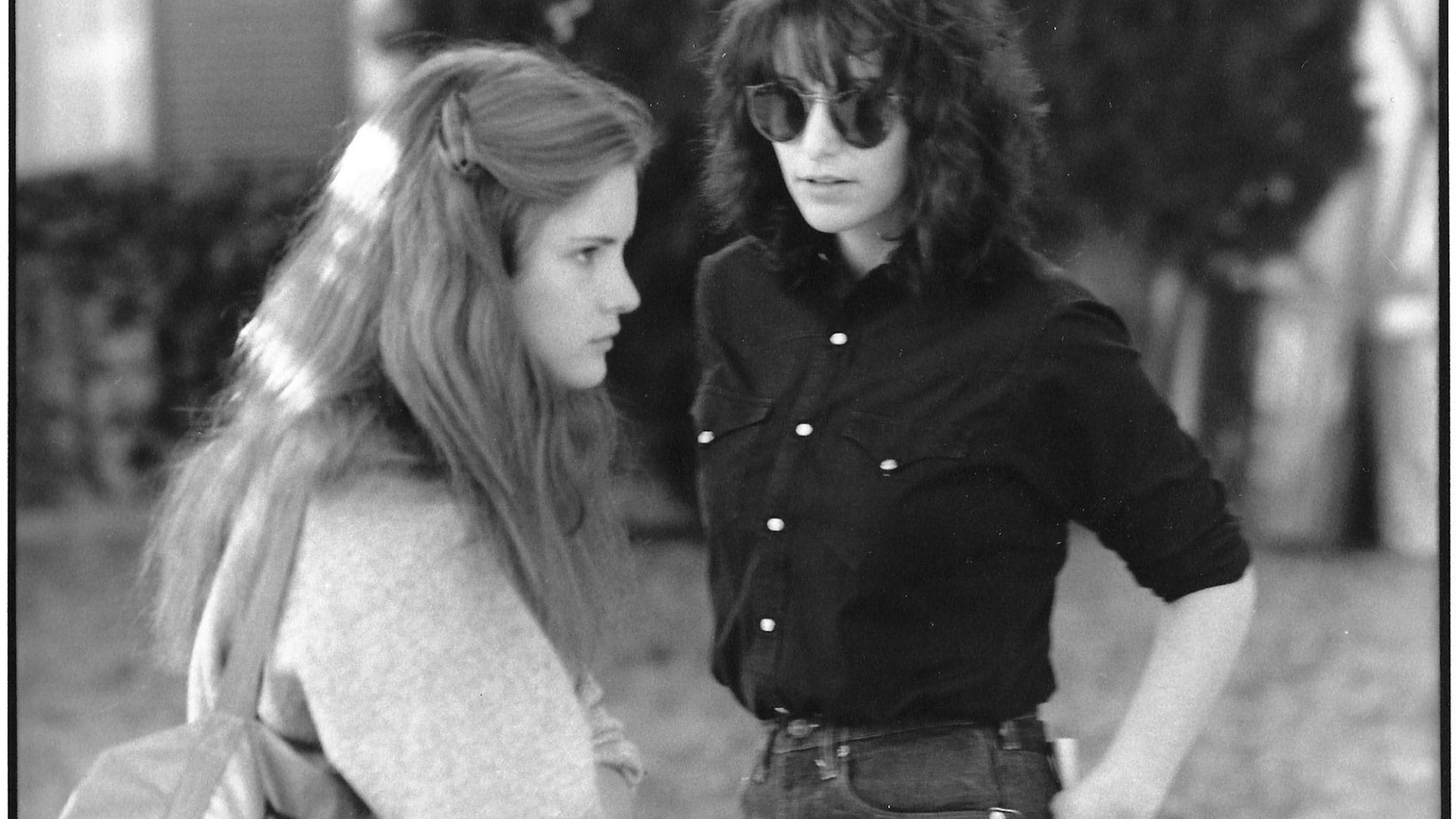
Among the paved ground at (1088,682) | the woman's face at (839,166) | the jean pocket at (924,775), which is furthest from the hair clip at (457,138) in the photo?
the paved ground at (1088,682)

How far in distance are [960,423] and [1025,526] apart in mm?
127

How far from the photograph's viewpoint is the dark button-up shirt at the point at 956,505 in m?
1.78

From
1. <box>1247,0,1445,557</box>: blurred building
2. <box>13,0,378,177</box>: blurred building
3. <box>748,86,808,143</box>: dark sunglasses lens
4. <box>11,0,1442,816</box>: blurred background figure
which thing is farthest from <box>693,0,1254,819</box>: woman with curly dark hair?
<box>1247,0,1445,557</box>: blurred building

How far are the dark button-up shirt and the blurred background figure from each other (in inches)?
131

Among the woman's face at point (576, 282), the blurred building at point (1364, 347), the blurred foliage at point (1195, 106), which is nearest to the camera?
the woman's face at point (576, 282)

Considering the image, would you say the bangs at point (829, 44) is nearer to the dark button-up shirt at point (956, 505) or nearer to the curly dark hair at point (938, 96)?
the curly dark hair at point (938, 96)

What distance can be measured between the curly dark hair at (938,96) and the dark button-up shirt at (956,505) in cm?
6

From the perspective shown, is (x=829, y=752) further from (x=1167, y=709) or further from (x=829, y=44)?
(x=829, y=44)

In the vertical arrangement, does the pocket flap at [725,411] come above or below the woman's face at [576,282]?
below

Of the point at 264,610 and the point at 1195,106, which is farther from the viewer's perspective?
the point at 1195,106

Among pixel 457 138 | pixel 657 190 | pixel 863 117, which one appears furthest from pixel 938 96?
pixel 657 190

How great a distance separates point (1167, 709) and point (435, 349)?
0.86m

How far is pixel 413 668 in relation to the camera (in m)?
1.31

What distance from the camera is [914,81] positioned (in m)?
1.89
